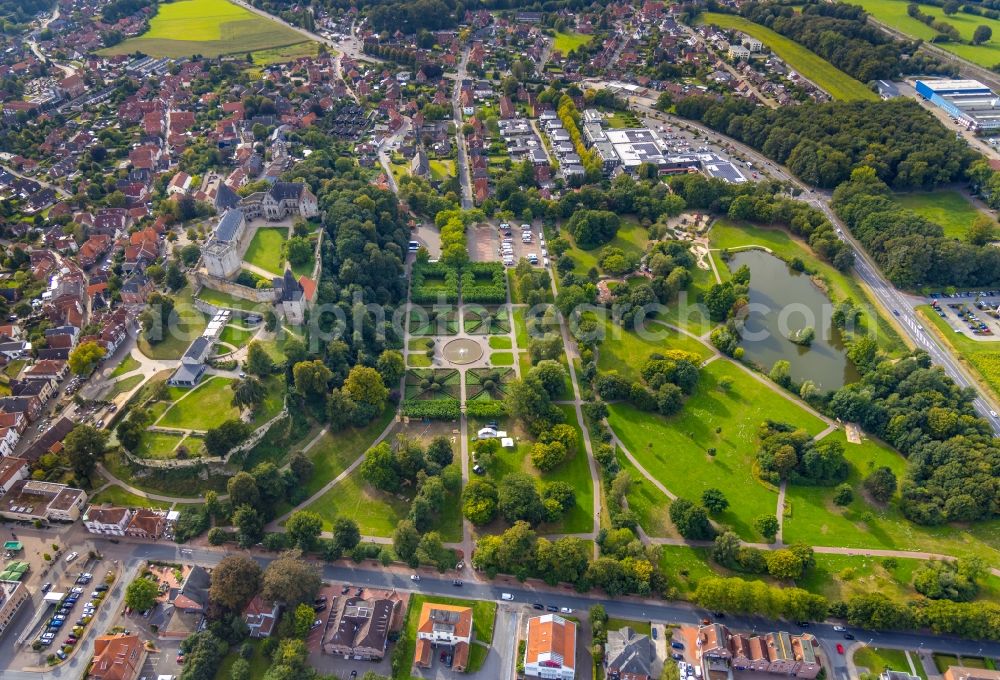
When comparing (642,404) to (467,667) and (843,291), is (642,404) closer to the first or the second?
(467,667)

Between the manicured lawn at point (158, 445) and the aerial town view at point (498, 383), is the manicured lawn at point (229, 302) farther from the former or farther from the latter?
the manicured lawn at point (158, 445)

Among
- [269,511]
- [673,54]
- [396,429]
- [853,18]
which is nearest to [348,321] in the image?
[396,429]

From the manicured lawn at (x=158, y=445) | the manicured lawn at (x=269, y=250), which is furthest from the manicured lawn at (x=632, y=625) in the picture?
the manicured lawn at (x=269, y=250)

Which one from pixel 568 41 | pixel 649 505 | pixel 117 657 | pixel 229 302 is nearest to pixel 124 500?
pixel 117 657

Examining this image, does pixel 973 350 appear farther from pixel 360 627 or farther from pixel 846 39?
pixel 846 39

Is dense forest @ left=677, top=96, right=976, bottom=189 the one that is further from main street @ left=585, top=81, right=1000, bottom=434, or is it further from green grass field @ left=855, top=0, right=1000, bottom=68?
green grass field @ left=855, top=0, right=1000, bottom=68

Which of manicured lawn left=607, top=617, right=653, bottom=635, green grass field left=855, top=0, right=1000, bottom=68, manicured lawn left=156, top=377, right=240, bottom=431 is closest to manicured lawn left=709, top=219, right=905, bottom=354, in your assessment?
manicured lawn left=607, top=617, right=653, bottom=635
